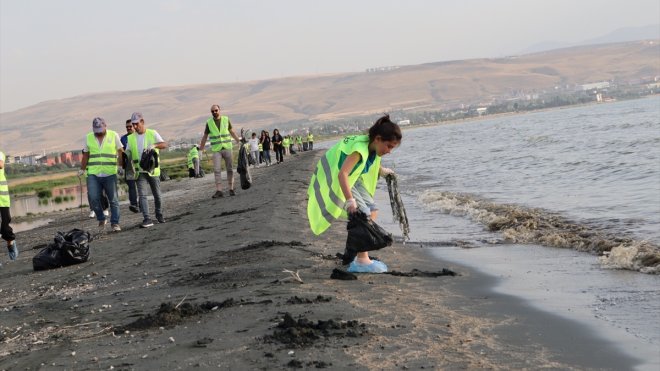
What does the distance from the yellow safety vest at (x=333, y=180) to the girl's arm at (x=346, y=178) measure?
0.05 meters

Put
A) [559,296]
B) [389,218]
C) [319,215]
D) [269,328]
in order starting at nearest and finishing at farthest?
[269,328]
[559,296]
[319,215]
[389,218]

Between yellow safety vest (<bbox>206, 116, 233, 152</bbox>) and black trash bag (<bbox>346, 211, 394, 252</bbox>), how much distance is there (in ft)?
30.1

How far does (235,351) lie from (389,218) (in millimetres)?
10118

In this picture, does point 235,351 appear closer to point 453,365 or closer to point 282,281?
point 453,365

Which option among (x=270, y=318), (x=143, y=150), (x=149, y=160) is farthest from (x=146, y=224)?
(x=270, y=318)

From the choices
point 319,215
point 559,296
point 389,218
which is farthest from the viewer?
point 389,218

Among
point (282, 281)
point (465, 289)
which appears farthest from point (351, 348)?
point (465, 289)

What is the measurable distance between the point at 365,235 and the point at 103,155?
662 cm

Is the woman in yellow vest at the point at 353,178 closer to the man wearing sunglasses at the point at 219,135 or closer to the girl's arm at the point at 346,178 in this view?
the girl's arm at the point at 346,178

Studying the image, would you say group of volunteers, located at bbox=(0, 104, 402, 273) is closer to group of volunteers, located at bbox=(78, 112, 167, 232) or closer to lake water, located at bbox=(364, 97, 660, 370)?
group of volunteers, located at bbox=(78, 112, 167, 232)

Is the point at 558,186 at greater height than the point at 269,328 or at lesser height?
lesser

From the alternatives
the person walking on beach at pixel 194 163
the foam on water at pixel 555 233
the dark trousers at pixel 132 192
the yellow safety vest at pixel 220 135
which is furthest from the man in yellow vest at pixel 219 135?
the person walking on beach at pixel 194 163

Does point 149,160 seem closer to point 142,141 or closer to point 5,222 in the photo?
point 142,141

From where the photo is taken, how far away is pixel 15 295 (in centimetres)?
844
